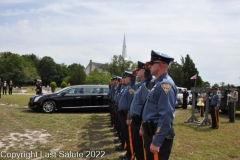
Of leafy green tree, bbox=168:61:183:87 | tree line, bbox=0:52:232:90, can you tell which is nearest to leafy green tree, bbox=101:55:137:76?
tree line, bbox=0:52:232:90

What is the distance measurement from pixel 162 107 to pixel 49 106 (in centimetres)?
1131

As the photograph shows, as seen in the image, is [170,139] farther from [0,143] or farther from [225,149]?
[0,143]

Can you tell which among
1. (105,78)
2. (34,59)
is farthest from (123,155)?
(34,59)

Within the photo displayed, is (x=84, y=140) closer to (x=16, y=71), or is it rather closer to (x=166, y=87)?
(x=166, y=87)

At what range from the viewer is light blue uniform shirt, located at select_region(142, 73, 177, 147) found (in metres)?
3.13

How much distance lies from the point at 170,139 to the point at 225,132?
755 cm

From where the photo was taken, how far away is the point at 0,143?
22.1 feet

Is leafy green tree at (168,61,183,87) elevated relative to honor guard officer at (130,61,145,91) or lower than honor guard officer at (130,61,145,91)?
elevated

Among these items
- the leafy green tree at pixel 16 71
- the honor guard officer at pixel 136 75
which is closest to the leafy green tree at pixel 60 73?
the leafy green tree at pixel 16 71

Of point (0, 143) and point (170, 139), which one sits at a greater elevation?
point (170, 139)

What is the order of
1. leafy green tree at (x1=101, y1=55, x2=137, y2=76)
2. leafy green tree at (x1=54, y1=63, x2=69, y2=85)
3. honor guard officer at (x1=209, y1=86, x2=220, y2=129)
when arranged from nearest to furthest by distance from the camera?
honor guard officer at (x1=209, y1=86, x2=220, y2=129), leafy green tree at (x1=101, y1=55, x2=137, y2=76), leafy green tree at (x1=54, y1=63, x2=69, y2=85)

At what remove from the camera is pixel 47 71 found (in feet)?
327

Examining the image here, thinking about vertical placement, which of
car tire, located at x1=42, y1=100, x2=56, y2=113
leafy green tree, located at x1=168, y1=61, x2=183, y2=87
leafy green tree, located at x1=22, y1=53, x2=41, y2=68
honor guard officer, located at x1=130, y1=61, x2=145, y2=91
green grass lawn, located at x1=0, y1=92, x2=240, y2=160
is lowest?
green grass lawn, located at x1=0, y1=92, x2=240, y2=160

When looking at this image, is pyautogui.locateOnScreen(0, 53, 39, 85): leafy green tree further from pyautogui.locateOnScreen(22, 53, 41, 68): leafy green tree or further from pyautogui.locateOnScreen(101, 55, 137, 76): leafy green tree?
pyautogui.locateOnScreen(101, 55, 137, 76): leafy green tree
